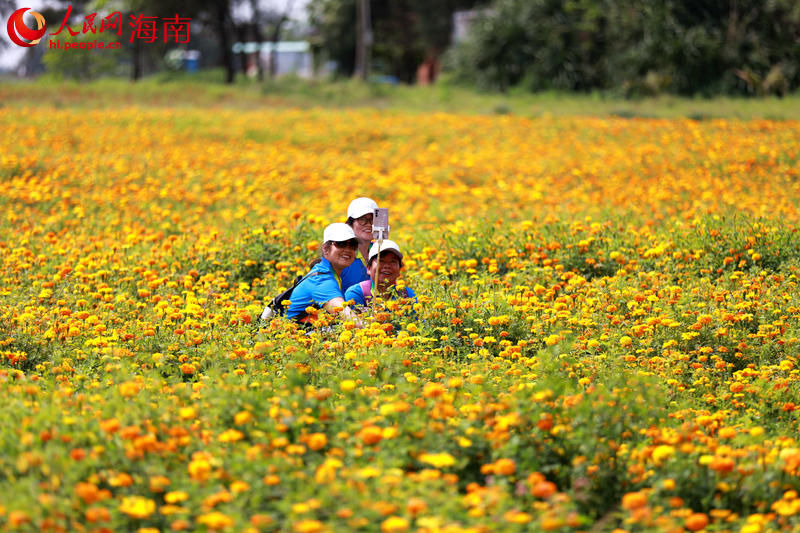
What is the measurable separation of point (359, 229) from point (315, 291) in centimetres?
83

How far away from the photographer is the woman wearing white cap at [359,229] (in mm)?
6332

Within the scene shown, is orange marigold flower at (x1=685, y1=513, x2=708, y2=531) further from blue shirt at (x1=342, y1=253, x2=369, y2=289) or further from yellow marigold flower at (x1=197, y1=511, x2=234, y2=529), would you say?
blue shirt at (x1=342, y1=253, x2=369, y2=289)

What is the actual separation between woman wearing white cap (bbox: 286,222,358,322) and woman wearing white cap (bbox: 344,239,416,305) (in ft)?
0.37

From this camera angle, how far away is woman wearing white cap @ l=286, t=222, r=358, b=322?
5867 mm

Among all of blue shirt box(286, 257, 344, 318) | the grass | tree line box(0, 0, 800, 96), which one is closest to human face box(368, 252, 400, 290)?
blue shirt box(286, 257, 344, 318)

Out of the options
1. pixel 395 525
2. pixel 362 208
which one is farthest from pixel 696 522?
pixel 362 208

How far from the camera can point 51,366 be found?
5.12 m

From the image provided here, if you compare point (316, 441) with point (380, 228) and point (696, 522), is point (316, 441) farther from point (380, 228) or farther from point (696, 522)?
point (380, 228)

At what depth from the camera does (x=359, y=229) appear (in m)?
6.56

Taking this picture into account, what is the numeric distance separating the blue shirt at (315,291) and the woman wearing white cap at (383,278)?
11cm

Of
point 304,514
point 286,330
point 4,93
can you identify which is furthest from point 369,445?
point 4,93

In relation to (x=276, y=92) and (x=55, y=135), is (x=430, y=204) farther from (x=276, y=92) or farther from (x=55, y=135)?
(x=276, y=92)

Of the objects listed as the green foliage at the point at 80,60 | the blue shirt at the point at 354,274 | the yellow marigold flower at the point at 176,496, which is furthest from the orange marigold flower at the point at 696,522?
the green foliage at the point at 80,60

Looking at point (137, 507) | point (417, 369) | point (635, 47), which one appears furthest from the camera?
point (635, 47)
